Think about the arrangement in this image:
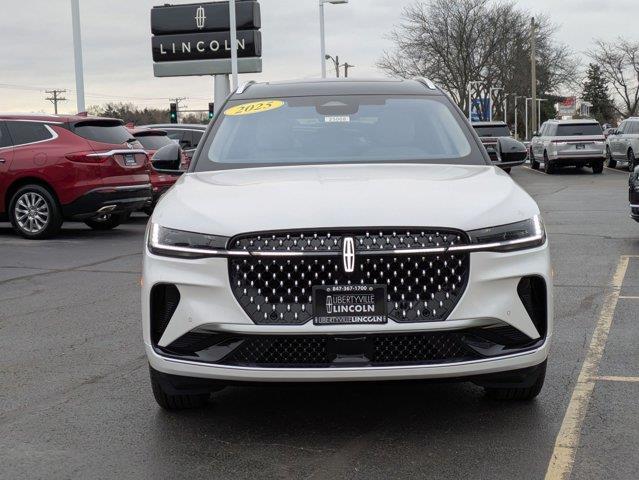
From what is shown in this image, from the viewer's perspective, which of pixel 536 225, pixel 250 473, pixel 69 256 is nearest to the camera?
pixel 250 473

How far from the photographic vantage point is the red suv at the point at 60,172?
13.7 meters

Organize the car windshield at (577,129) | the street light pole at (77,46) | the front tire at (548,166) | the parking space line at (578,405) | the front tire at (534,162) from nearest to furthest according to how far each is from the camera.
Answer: the parking space line at (578,405) < the street light pole at (77,46) < the car windshield at (577,129) < the front tire at (548,166) < the front tire at (534,162)

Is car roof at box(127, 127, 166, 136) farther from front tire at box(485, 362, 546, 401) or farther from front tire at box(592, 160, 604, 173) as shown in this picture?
front tire at box(592, 160, 604, 173)

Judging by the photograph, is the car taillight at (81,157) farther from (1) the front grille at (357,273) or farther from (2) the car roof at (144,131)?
(1) the front grille at (357,273)

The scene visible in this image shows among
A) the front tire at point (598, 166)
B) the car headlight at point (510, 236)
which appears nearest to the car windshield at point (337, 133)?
the car headlight at point (510, 236)

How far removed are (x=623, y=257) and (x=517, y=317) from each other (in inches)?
280

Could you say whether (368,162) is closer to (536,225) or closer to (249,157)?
(249,157)

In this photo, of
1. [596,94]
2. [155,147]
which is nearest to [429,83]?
[155,147]

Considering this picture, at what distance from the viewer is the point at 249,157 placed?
5.47 metres

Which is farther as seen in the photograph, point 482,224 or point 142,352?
point 142,352

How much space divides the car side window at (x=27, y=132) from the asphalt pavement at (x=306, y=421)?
22.6 feet

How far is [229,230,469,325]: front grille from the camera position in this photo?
159 inches

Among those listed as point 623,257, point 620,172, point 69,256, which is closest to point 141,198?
point 69,256

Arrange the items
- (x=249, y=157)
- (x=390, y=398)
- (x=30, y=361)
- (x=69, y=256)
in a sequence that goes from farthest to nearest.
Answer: (x=69, y=256) → (x=30, y=361) → (x=249, y=157) → (x=390, y=398)
